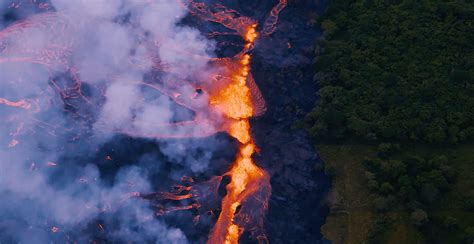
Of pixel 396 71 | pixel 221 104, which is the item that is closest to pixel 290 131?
pixel 221 104

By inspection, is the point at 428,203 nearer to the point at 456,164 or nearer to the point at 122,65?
the point at 456,164

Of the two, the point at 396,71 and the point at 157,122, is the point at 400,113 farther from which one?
the point at 157,122

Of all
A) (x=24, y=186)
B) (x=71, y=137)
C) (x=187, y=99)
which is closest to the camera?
(x=24, y=186)

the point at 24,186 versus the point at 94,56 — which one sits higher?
the point at 94,56

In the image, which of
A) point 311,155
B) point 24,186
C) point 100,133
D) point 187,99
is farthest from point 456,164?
point 24,186

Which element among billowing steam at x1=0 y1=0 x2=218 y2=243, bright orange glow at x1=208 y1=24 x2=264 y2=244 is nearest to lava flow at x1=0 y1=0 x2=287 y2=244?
bright orange glow at x1=208 y1=24 x2=264 y2=244

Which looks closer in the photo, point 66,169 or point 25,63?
point 66,169
